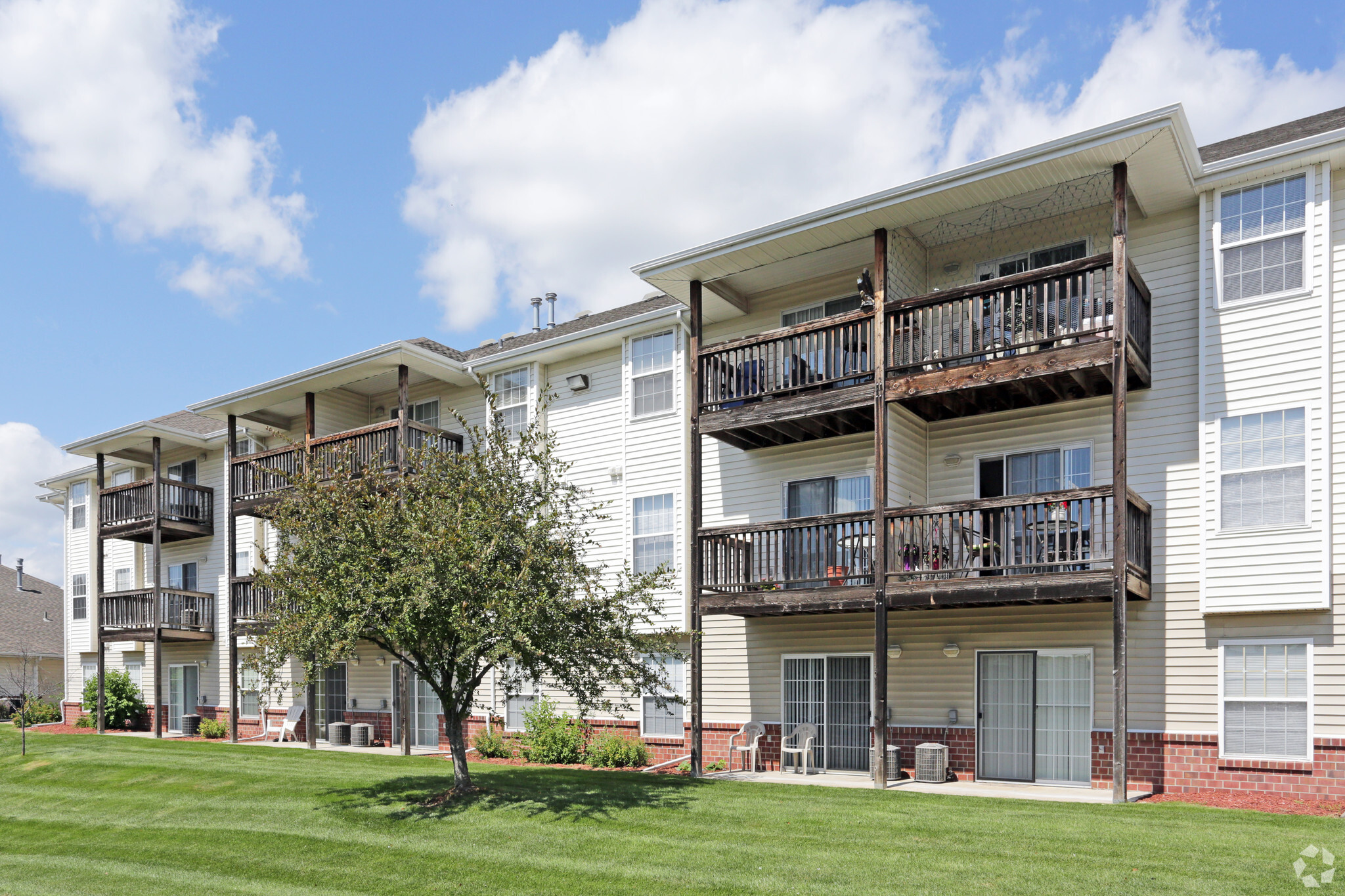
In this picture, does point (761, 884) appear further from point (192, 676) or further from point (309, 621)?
point (192, 676)

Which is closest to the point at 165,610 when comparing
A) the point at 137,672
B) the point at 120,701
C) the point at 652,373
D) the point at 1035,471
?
the point at 120,701

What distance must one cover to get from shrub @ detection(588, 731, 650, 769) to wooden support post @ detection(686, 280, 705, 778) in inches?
89.7

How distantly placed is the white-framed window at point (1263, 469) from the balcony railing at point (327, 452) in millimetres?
12917

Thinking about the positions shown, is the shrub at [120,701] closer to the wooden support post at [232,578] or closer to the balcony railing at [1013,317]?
the wooden support post at [232,578]

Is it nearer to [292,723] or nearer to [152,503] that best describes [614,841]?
[292,723]

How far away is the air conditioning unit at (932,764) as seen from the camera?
1428cm

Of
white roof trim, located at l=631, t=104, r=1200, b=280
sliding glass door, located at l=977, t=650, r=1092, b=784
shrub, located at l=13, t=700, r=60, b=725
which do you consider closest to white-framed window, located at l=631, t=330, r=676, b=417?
white roof trim, located at l=631, t=104, r=1200, b=280

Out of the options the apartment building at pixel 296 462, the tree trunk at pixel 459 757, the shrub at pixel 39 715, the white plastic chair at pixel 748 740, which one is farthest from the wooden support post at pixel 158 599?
the white plastic chair at pixel 748 740

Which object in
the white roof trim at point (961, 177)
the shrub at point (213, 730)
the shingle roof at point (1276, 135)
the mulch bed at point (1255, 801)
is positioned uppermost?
the shingle roof at point (1276, 135)

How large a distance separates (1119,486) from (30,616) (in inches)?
1744

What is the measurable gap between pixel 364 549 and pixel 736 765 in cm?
803

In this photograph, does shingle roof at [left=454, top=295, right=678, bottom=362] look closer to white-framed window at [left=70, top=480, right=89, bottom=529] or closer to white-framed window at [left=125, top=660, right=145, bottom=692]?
white-framed window at [left=125, top=660, right=145, bottom=692]

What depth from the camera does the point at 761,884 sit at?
8.98 meters

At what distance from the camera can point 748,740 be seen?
16984mm
